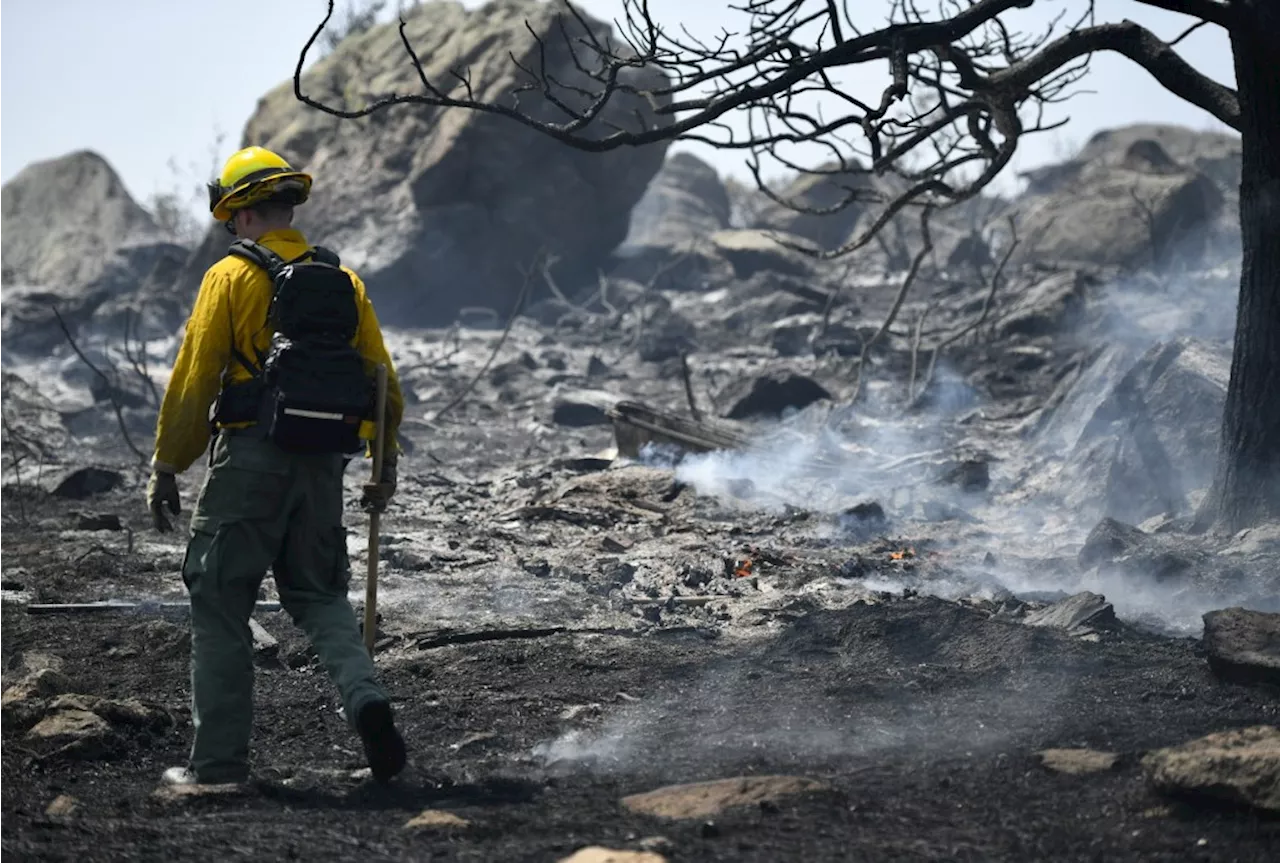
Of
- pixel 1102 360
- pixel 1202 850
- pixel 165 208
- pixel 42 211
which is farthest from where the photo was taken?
pixel 165 208

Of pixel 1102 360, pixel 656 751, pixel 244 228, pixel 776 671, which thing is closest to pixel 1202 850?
pixel 656 751

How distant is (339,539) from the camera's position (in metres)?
3.91

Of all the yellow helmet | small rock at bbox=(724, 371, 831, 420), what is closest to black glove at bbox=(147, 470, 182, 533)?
the yellow helmet

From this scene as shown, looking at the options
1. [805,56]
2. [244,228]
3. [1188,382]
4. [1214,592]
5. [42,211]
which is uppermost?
[42,211]

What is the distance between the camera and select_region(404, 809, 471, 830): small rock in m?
3.16

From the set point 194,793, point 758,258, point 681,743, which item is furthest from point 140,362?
point 681,743

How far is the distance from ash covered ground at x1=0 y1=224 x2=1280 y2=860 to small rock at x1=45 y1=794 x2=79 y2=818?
12 millimetres

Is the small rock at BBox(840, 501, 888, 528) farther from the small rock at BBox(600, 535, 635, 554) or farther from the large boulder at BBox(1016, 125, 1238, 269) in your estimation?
the large boulder at BBox(1016, 125, 1238, 269)

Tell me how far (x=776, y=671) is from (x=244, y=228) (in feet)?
7.60

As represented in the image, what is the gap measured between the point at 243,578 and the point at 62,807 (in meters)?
0.74

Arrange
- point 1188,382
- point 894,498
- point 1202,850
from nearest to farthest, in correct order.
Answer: point 1202,850 < point 1188,382 < point 894,498

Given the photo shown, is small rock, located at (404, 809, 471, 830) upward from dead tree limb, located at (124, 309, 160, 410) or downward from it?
downward

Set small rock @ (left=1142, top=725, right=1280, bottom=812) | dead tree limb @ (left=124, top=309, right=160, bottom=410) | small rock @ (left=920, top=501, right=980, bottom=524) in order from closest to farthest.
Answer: small rock @ (left=1142, top=725, right=1280, bottom=812), small rock @ (left=920, top=501, right=980, bottom=524), dead tree limb @ (left=124, top=309, right=160, bottom=410)

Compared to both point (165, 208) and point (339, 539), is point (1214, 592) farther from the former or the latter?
point (165, 208)
